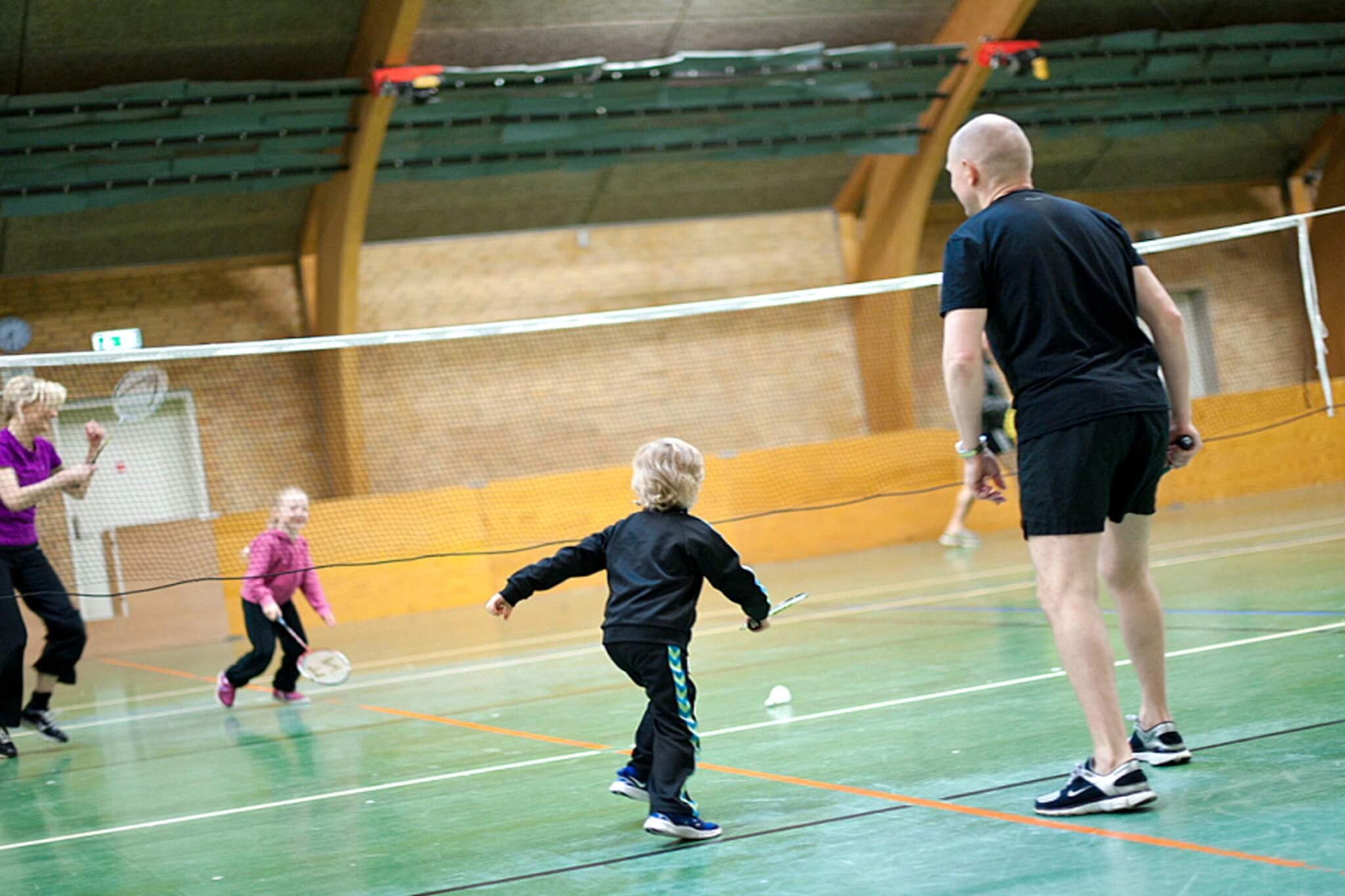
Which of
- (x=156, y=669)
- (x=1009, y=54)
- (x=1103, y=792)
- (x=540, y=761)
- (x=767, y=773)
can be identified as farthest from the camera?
(x=1009, y=54)

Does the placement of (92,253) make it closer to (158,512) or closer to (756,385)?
(158,512)

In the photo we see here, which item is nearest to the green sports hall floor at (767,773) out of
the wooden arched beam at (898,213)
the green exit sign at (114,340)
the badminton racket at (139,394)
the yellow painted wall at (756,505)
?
the badminton racket at (139,394)

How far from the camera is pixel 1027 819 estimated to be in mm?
3922

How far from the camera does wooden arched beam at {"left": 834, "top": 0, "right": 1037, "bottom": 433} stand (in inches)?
753

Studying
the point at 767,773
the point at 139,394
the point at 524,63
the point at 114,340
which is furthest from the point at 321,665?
the point at 524,63

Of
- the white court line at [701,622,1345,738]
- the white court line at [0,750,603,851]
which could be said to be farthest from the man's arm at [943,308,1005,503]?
the white court line at [0,750,603,851]

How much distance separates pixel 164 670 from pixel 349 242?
269 inches

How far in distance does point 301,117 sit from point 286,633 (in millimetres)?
9279

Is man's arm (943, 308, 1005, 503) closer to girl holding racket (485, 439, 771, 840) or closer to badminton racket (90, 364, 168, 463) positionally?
girl holding racket (485, 439, 771, 840)

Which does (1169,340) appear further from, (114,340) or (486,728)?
(114,340)

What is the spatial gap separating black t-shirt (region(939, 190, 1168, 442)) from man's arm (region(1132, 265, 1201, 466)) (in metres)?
0.15

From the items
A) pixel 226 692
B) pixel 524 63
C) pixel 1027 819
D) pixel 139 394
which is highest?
pixel 524 63

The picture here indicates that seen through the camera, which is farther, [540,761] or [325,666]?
[325,666]

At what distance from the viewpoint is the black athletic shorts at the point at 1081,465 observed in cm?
389
